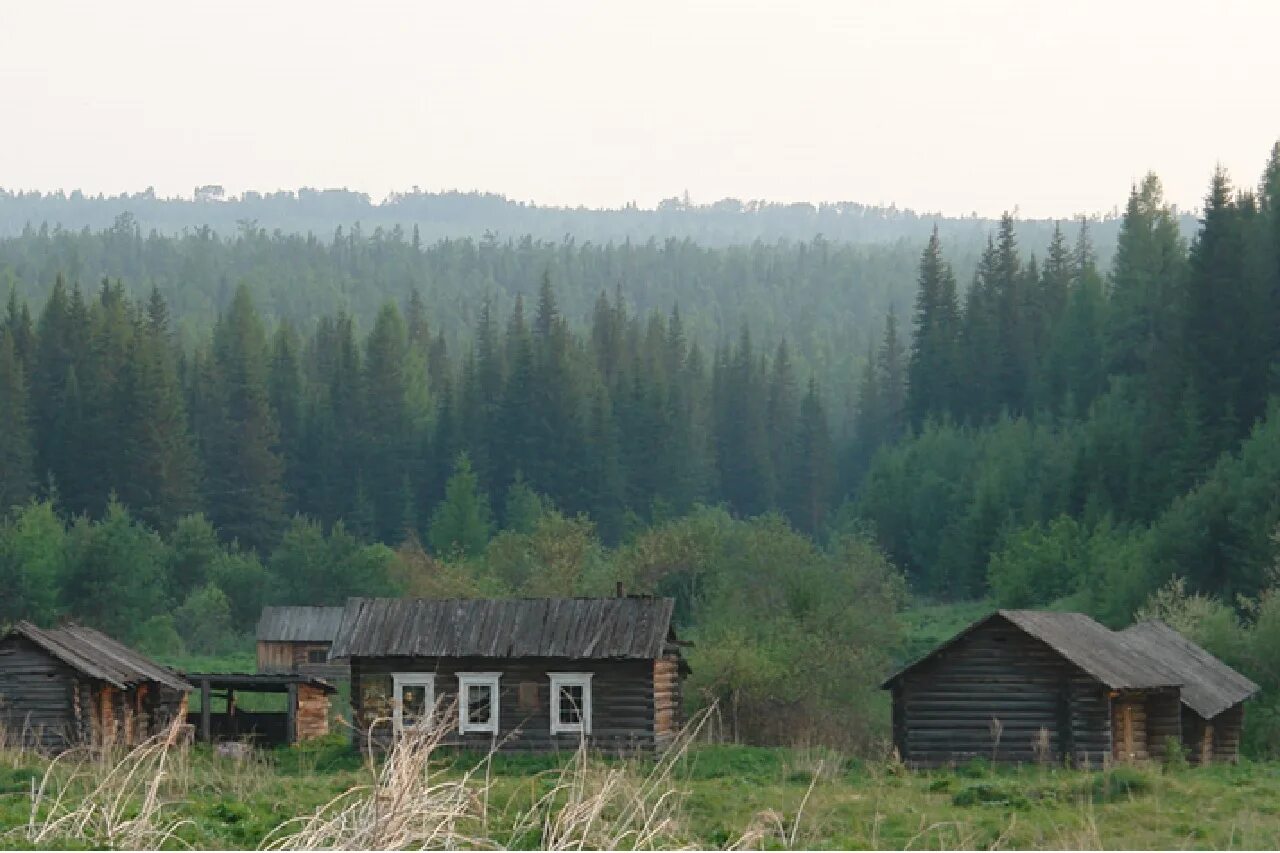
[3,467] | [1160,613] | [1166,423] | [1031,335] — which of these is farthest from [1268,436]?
[3,467]

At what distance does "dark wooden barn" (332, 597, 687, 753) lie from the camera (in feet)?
138

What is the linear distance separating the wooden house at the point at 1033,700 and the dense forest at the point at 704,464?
31.3 feet

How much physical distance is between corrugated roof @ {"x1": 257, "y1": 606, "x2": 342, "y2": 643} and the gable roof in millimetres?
33065

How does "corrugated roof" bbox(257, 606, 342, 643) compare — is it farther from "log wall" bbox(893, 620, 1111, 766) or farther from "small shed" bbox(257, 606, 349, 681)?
"log wall" bbox(893, 620, 1111, 766)

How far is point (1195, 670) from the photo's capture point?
43.6 meters

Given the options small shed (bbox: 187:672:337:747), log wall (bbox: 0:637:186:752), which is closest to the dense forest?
small shed (bbox: 187:672:337:747)

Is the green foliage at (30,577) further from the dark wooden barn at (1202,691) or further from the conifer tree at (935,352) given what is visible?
the conifer tree at (935,352)

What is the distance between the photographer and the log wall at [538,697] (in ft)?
138

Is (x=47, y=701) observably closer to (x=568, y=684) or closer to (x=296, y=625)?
(x=568, y=684)

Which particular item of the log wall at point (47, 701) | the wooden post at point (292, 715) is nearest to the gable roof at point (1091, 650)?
→ the wooden post at point (292, 715)

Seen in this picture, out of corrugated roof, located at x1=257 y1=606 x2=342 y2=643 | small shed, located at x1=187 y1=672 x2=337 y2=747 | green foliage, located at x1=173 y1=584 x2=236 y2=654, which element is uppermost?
small shed, located at x1=187 y1=672 x2=337 y2=747

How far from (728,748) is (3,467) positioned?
80.1 m

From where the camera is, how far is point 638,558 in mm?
72938

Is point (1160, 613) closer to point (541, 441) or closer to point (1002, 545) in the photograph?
point (1002, 545)
